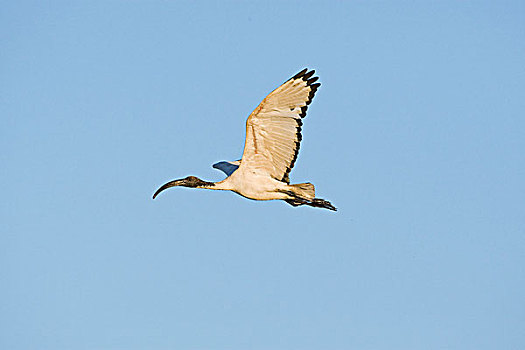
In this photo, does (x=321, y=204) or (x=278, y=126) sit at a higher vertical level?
(x=278, y=126)

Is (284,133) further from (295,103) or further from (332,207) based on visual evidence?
(332,207)

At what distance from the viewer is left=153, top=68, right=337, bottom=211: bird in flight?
18.8 meters

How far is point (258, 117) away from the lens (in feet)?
61.5

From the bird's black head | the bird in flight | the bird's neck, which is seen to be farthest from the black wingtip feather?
the bird's black head

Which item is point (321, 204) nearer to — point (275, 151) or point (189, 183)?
point (275, 151)

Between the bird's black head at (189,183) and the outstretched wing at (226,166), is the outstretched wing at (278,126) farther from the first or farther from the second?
the outstretched wing at (226,166)

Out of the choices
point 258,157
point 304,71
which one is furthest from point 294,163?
point 304,71

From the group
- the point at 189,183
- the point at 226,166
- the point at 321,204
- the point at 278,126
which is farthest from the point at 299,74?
the point at 226,166

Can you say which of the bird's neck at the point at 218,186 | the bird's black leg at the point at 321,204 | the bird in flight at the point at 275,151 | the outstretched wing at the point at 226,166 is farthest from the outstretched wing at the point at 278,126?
the outstretched wing at the point at 226,166

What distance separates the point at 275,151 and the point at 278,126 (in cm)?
67

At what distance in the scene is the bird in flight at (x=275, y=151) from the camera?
61.6ft

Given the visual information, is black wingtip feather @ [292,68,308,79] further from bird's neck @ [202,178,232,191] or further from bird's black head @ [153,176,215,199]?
bird's black head @ [153,176,215,199]

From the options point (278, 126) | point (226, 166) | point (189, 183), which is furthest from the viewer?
point (226, 166)

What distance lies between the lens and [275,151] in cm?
1950
